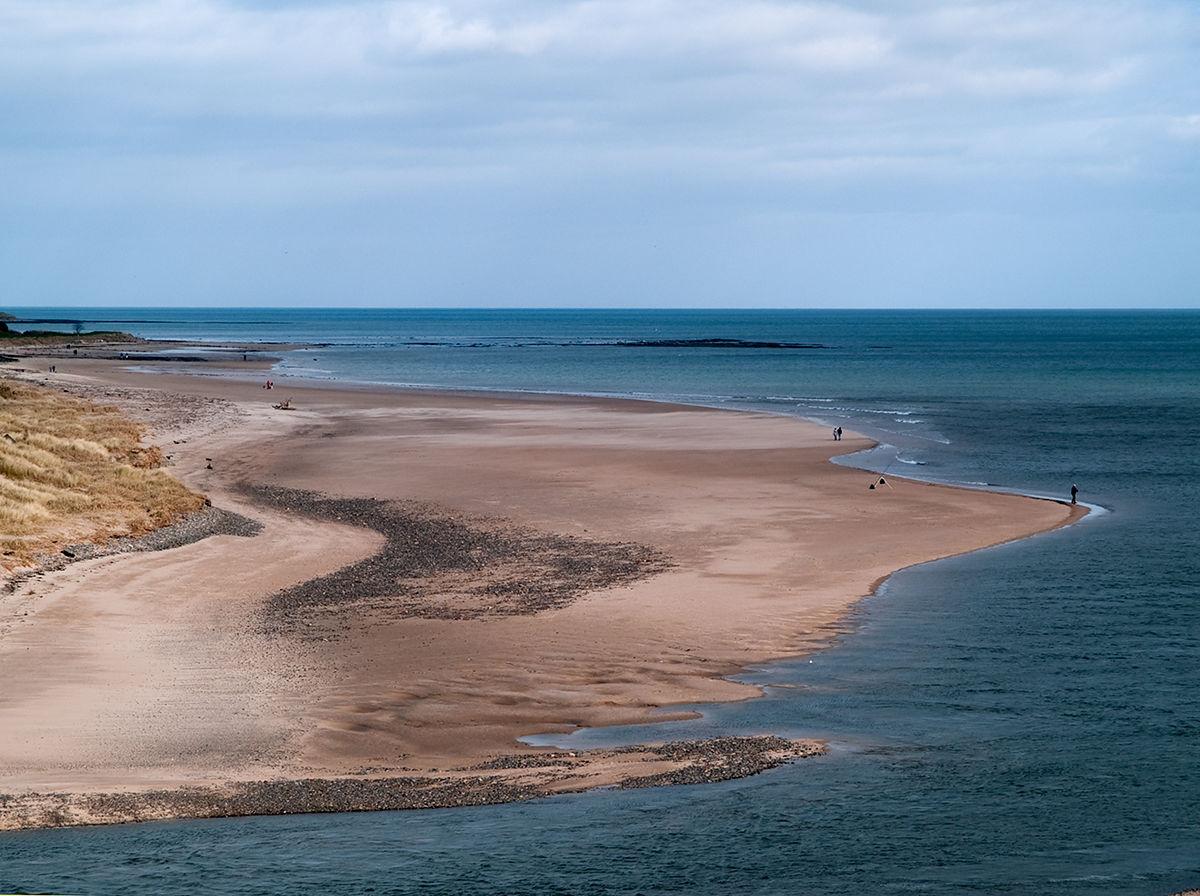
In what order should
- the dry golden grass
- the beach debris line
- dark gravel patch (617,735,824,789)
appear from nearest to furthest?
the beach debris line
dark gravel patch (617,735,824,789)
the dry golden grass

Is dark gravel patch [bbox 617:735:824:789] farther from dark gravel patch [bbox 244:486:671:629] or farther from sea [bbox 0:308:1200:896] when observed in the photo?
dark gravel patch [bbox 244:486:671:629]

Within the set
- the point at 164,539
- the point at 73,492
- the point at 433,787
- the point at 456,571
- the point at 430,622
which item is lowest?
the point at 433,787

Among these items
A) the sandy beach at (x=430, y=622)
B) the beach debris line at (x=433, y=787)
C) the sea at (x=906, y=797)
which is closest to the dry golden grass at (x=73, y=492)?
the sandy beach at (x=430, y=622)

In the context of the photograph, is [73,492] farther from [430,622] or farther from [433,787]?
[433,787]

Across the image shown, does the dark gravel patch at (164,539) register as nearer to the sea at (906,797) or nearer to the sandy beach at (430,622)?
the sandy beach at (430,622)

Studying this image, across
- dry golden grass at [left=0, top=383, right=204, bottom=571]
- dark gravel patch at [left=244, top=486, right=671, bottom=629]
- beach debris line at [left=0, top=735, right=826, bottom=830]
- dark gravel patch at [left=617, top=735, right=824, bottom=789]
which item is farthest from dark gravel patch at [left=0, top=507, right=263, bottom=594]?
dark gravel patch at [left=617, top=735, right=824, bottom=789]

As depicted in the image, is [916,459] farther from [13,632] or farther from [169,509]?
[13,632]

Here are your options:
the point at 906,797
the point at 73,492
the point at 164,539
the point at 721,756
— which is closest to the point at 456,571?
the point at 164,539
